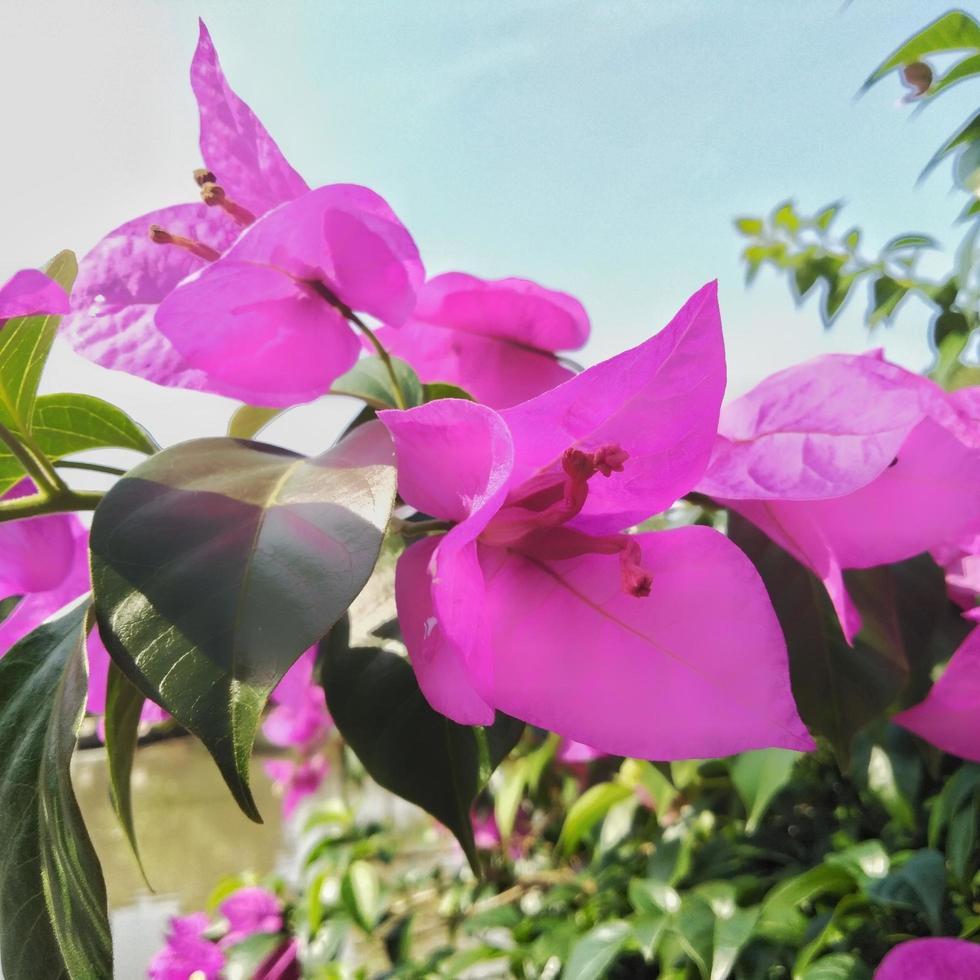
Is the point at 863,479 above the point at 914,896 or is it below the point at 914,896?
above

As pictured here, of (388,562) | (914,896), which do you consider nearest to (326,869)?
(914,896)

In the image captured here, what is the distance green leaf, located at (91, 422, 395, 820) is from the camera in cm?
15

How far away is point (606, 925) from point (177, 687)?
48cm

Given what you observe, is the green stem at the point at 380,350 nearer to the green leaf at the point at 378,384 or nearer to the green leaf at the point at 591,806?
the green leaf at the point at 378,384

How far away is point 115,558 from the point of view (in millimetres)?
166

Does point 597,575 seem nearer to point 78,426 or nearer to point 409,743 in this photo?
point 409,743

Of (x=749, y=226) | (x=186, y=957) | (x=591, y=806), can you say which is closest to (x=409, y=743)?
(x=591, y=806)

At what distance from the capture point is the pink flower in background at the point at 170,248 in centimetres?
23

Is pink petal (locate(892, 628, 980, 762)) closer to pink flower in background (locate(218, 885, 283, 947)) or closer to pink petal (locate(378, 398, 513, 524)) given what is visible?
pink petal (locate(378, 398, 513, 524))

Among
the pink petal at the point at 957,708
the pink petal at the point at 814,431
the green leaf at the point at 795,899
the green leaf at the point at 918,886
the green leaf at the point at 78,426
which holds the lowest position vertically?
the green leaf at the point at 795,899

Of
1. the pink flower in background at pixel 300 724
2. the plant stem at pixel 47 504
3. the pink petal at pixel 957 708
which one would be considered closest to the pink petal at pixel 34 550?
the plant stem at pixel 47 504

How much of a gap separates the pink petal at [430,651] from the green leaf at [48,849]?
0.07 metres

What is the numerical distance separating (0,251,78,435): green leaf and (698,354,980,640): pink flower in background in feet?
0.55

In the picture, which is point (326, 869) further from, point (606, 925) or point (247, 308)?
point (247, 308)
